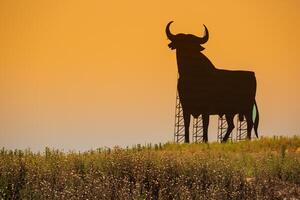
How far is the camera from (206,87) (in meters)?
16.8

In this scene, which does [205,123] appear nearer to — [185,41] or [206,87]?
[206,87]

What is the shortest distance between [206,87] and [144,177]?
26.5ft

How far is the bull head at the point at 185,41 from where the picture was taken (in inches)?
646

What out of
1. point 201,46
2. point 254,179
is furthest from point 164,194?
point 201,46

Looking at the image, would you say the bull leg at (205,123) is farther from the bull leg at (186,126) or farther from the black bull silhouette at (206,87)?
A: the bull leg at (186,126)

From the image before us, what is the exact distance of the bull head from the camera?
16406 millimetres

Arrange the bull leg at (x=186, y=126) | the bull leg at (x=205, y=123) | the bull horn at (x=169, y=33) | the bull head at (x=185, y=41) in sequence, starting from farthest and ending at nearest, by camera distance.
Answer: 1. the bull head at (x=185, y=41)
2. the bull horn at (x=169, y=33)
3. the bull leg at (x=205, y=123)
4. the bull leg at (x=186, y=126)

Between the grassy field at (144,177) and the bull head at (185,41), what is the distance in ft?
20.7

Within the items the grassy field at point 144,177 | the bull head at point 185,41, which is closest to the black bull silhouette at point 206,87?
the bull head at point 185,41

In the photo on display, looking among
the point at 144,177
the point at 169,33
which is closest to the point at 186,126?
the point at 169,33

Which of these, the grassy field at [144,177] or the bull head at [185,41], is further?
the bull head at [185,41]

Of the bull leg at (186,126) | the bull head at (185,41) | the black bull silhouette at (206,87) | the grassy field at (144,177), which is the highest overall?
the bull head at (185,41)

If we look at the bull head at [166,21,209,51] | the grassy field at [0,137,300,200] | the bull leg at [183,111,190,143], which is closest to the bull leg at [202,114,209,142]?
the bull leg at [183,111,190,143]

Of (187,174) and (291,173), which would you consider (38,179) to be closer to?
(187,174)
